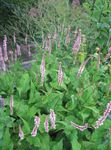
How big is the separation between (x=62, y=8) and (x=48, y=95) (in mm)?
2541

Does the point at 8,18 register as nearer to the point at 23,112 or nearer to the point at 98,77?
the point at 98,77

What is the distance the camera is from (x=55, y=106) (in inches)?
82.5

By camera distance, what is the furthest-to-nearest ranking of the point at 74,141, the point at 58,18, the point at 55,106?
the point at 58,18 < the point at 55,106 < the point at 74,141

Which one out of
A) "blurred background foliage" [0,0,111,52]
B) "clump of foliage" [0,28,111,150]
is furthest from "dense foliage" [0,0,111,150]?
"blurred background foliage" [0,0,111,52]

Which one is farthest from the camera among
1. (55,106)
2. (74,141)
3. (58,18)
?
(58,18)

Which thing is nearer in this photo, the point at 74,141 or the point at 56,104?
the point at 74,141

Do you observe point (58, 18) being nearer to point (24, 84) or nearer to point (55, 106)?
point (24, 84)

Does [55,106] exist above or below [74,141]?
above

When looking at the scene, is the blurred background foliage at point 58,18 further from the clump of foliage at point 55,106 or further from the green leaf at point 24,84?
the green leaf at point 24,84

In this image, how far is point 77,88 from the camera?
7.54 feet

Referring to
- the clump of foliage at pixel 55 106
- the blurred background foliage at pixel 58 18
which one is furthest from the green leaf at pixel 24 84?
the blurred background foliage at pixel 58 18

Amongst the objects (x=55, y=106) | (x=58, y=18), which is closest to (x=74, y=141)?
(x=55, y=106)

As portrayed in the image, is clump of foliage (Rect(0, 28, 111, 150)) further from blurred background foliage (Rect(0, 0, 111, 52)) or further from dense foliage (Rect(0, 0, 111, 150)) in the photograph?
blurred background foliage (Rect(0, 0, 111, 52))

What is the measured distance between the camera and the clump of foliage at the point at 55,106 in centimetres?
196
